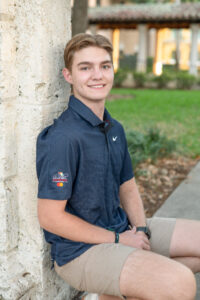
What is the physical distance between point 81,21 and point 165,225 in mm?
6778

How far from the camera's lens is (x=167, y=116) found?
29.6 ft

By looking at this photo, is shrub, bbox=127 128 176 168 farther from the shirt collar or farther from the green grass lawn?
the shirt collar

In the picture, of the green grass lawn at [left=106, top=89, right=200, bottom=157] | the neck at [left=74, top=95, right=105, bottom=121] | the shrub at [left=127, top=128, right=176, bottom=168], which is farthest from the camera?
the green grass lawn at [left=106, top=89, right=200, bottom=157]

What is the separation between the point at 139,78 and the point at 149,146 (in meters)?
12.6

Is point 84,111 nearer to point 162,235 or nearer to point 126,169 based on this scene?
point 126,169

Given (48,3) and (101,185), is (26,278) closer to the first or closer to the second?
(101,185)

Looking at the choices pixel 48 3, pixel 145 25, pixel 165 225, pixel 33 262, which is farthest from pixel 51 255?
pixel 145 25

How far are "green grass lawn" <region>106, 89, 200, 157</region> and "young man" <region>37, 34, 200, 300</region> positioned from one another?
384cm

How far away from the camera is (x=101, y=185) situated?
6.00 ft

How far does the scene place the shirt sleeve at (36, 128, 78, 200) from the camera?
166 cm

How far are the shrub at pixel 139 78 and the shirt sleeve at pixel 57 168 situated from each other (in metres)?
16.1

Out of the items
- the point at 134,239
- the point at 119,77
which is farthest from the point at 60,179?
the point at 119,77

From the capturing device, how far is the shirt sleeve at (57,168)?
1660 millimetres

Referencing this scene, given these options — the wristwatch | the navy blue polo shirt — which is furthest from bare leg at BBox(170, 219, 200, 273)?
the navy blue polo shirt
